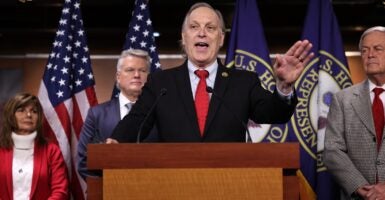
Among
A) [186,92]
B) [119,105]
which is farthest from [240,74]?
[119,105]

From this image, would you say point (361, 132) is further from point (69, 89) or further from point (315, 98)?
point (69, 89)

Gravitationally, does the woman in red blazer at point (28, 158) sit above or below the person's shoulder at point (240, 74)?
below

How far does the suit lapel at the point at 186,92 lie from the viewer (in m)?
2.38

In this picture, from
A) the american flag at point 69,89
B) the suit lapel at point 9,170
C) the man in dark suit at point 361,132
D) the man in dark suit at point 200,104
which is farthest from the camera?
the american flag at point 69,89

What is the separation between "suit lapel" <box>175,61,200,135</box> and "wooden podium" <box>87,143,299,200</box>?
1.84 feet

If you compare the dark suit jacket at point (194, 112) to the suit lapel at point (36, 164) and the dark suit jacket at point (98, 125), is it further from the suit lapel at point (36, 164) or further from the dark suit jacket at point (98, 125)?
the suit lapel at point (36, 164)

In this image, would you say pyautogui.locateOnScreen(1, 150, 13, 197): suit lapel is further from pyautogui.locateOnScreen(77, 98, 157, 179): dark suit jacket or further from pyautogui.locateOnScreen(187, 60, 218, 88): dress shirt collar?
pyautogui.locateOnScreen(187, 60, 218, 88): dress shirt collar

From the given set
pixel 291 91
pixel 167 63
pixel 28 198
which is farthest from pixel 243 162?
pixel 167 63

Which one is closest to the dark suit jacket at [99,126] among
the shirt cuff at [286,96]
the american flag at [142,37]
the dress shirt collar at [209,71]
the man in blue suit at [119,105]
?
the man in blue suit at [119,105]

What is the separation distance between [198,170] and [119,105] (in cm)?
209

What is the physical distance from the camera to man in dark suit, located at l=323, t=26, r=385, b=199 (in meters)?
3.25

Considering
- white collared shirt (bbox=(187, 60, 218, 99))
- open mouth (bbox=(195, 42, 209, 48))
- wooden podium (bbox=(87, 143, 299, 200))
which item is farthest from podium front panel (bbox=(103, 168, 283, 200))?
open mouth (bbox=(195, 42, 209, 48))

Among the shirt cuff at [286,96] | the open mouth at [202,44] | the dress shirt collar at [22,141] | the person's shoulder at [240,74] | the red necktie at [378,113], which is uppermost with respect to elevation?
the open mouth at [202,44]

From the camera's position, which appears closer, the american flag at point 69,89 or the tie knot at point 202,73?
the tie knot at point 202,73
